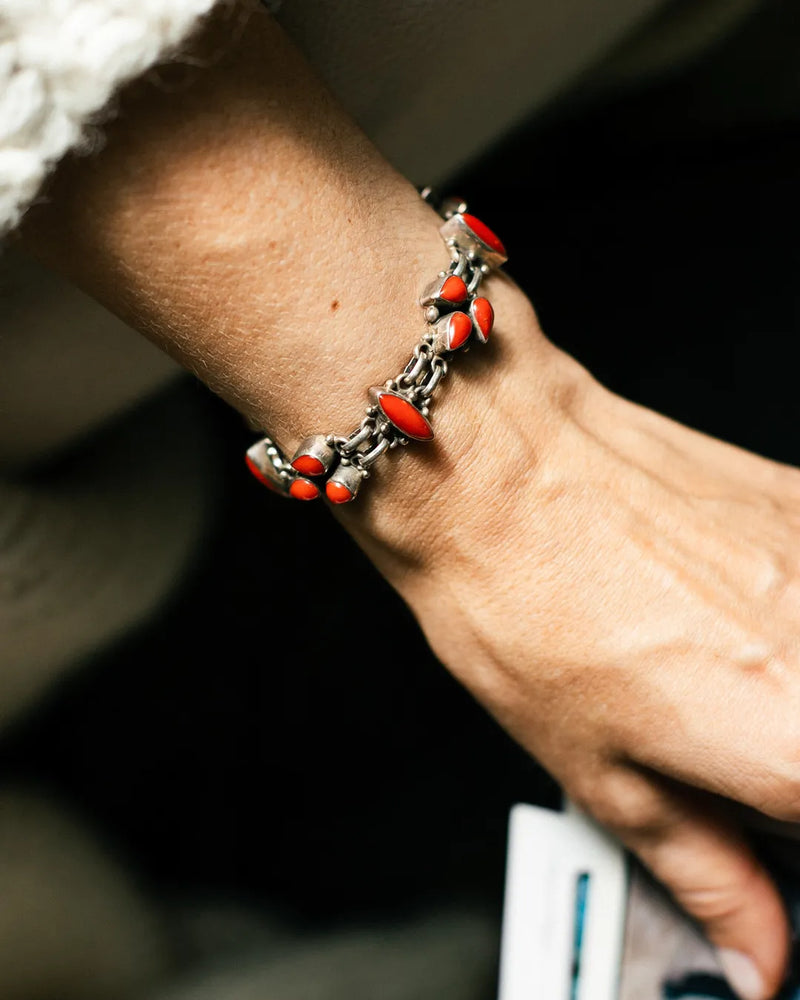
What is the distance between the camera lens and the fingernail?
0.75m

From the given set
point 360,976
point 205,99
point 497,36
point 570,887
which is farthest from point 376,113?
point 360,976

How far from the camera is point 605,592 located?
0.63m

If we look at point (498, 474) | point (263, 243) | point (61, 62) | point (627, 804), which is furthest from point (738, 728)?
point (61, 62)

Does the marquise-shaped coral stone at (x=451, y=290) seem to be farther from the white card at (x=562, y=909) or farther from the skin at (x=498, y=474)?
the white card at (x=562, y=909)

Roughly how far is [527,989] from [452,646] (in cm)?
37

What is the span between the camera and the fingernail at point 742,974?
0.75 meters

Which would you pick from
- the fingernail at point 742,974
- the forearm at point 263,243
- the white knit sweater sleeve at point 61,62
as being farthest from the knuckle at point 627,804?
the white knit sweater sleeve at point 61,62

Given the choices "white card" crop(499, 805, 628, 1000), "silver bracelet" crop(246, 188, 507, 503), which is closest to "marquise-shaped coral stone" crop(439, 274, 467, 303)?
"silver bracelet" crop(246, 188, 507, 503)

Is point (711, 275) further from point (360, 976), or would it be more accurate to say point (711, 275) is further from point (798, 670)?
point (360, 976)

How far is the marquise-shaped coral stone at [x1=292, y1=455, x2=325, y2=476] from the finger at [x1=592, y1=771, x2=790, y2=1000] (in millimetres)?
347

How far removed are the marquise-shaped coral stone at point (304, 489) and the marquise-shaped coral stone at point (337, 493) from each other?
19 millimetres

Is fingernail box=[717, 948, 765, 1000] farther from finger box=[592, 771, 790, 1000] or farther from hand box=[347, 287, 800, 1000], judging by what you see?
hand box=[347, 287, 800, 1000]

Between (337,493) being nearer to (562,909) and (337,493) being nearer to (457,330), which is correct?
(457,330)

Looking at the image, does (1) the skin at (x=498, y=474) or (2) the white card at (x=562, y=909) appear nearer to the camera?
(1) the skin at (x=498, y=474)
